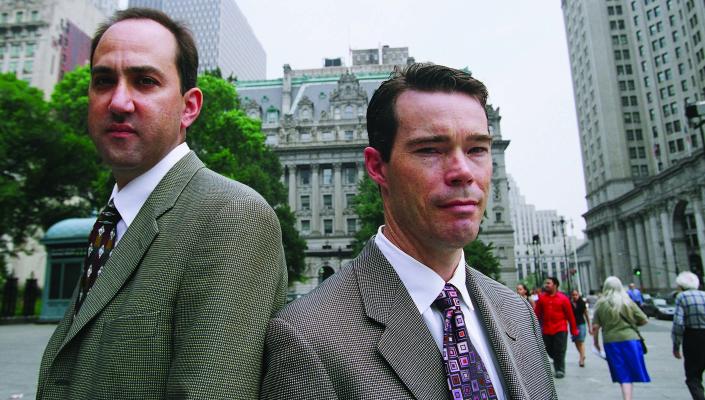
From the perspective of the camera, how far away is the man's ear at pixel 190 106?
7.11 feet

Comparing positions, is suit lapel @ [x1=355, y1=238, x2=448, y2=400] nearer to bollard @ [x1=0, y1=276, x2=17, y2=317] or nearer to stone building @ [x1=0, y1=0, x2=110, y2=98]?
bollard @ [x1=0, y1=276, x2=17, y2=317]

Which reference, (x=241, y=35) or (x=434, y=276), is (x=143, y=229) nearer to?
(x=434, y=276)

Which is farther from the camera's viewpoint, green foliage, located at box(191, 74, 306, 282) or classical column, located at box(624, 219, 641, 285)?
classical column, located at box(624, 219, 641, 285)

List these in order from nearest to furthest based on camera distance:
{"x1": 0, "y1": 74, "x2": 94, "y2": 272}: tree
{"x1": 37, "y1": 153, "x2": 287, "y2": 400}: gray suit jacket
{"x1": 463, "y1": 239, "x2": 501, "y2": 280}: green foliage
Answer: {"x1": 37, "y1": 153, "x2": 287, "y2": 400}: gray suit jacket → {"x1": 0, "y1": 74, "x2": 94, "y2": 272}: tree → {"x1": 463, "y1": 239, "x2": 501, "y2": 280}: green foliage

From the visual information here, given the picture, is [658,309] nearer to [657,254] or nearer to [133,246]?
[133,246]

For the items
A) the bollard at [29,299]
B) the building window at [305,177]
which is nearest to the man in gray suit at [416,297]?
the bollard at [29,299]

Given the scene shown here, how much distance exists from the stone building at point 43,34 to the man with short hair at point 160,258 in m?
70.1

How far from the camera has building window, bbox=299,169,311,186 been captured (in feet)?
212

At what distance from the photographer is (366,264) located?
2.10 metres


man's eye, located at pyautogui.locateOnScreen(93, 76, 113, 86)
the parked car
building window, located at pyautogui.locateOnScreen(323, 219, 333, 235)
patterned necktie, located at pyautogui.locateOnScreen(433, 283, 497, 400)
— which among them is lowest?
the parked car

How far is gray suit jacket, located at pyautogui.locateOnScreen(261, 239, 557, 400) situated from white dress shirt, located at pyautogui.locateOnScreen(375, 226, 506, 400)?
4 centimetres

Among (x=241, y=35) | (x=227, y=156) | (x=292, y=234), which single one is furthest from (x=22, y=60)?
(x=241, y=35)

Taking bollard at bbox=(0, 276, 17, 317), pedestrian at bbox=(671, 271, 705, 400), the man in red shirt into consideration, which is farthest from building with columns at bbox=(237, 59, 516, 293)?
pedestrian at bbox=(671, 271, 705, 400)

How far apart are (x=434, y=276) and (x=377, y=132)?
0.72m
